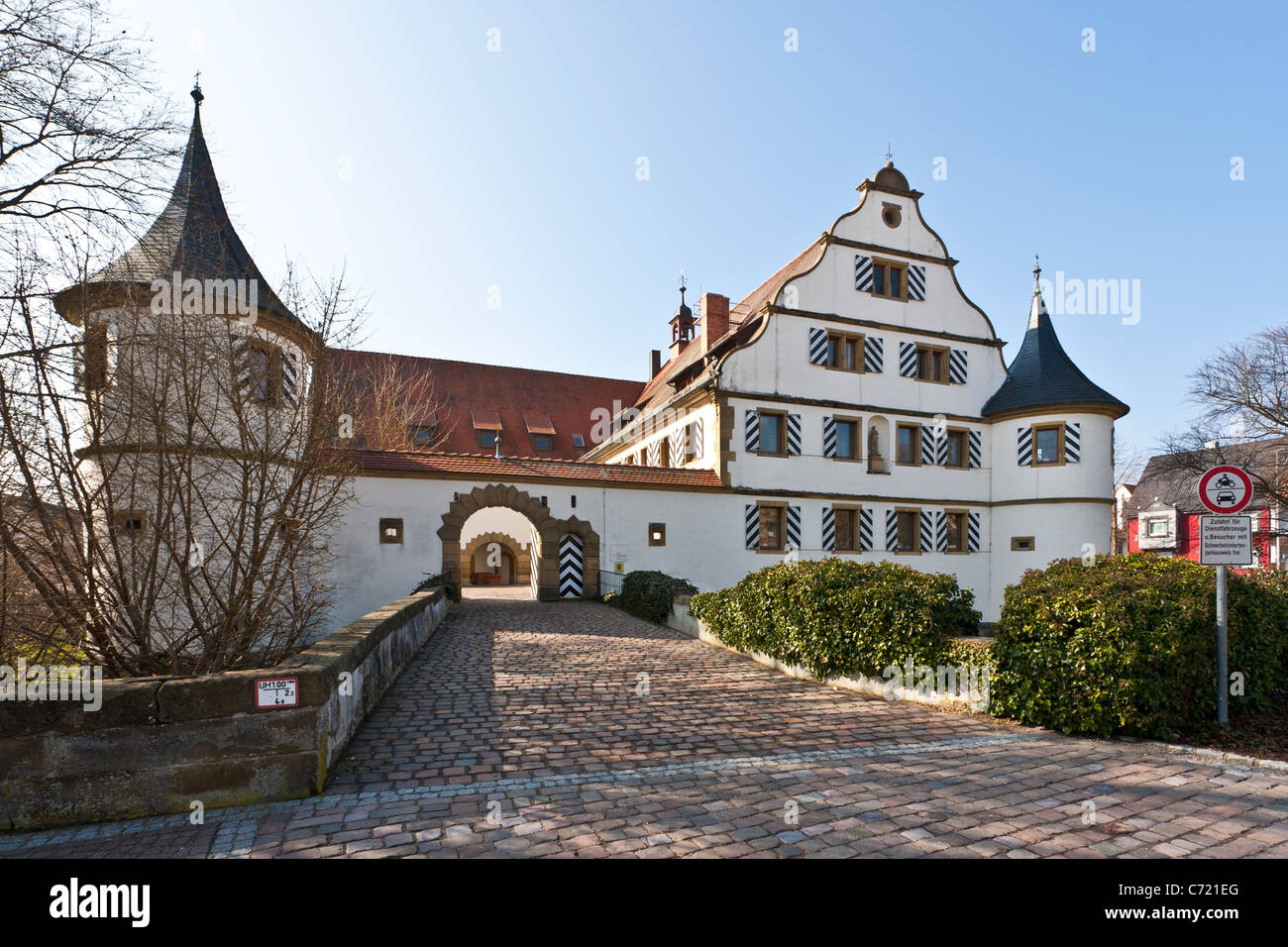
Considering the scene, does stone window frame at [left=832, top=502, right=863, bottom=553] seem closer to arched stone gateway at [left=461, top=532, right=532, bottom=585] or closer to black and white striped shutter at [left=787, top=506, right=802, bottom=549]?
black and white striped shutter at [left=787, top=506, right=802, bottom=549]

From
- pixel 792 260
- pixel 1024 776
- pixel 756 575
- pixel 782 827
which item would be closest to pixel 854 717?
pixel 1024 776

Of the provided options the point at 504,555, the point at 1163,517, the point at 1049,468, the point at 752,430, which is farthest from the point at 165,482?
the point at 1163,517

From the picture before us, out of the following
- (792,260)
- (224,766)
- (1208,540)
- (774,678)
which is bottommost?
(774,678)

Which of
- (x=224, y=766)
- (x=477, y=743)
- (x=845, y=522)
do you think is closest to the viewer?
(x=224, y=766)

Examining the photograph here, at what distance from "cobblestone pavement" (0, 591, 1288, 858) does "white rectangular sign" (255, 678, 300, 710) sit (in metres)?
0.59

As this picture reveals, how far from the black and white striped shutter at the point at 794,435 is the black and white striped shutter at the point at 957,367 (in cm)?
608

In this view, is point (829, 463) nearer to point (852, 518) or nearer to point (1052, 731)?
point (852, 518)

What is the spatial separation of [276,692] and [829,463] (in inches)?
732

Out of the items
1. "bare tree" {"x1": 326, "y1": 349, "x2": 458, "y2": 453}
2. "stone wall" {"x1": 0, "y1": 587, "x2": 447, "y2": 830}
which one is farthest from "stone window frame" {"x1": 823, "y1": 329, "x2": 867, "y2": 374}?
"stone wall" {"x1": 0, "y1": 587, "x2": 447, "y2": 830}

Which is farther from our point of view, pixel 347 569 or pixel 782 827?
pixel 347 569

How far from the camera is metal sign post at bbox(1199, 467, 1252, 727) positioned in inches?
235
